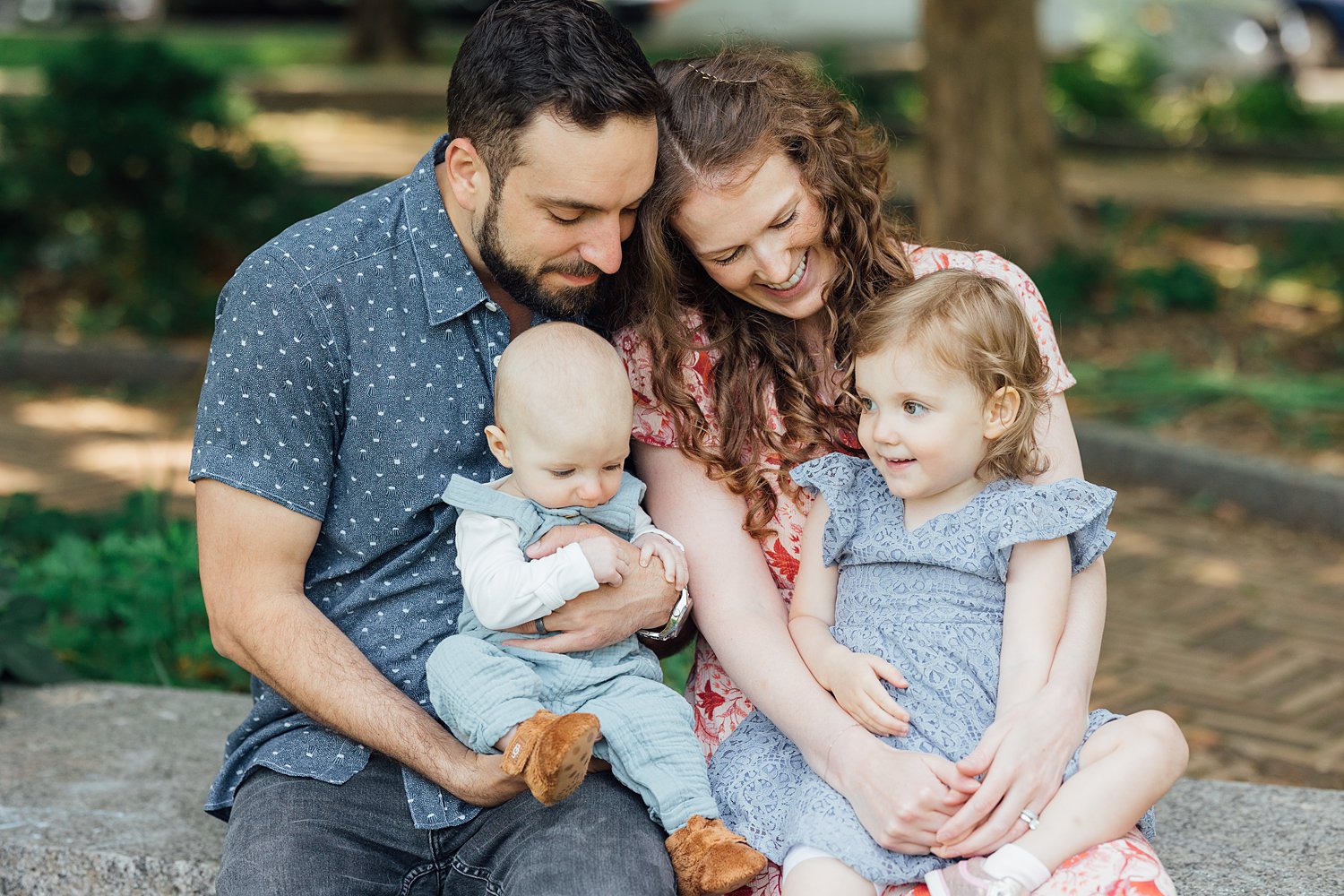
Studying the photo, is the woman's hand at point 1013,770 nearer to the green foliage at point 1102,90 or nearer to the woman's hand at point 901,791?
the woman's hand at point 901,791

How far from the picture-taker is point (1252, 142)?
11680 mm

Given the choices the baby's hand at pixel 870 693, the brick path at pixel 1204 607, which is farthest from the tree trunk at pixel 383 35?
the baby's hand at pixel 870 693

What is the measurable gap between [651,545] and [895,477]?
410 millimetres

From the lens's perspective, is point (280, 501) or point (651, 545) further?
point (651, 545)

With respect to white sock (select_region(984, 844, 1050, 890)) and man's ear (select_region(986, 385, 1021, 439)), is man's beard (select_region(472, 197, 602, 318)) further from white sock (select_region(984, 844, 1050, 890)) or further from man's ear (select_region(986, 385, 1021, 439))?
white sock (select_region(984, 844, 1050, 890))

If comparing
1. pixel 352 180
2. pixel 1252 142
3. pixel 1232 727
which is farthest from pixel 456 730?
pixel 1252 142

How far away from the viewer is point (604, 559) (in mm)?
2225

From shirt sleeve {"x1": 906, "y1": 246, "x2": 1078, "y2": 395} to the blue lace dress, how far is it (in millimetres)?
239

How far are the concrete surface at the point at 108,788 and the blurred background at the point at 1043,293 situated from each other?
0.76 feet

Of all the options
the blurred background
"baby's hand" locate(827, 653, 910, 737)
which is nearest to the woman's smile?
the blurred background

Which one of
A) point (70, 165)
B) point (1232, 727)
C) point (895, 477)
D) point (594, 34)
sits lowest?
point (1232, 727)

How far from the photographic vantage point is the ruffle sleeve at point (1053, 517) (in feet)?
7.17

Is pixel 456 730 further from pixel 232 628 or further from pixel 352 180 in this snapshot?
pixel 352 180

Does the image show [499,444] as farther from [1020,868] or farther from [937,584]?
[1020,868]
